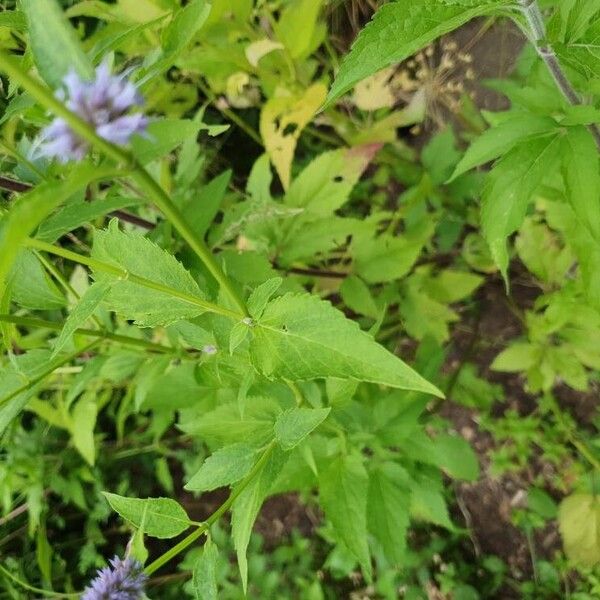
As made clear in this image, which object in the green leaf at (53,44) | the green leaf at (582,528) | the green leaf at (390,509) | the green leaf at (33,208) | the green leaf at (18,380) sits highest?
the green leaf at (53,44)

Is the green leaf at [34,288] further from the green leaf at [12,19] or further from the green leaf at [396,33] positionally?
the green leaf at [396,33]

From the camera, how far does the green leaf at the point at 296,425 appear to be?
0.83 meters

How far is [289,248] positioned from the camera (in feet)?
5.02

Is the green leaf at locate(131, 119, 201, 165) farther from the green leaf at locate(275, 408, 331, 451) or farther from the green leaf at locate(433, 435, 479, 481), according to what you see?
the green leaf at locate(433, 435, 479, 481)

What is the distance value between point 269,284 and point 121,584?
0.40 meters

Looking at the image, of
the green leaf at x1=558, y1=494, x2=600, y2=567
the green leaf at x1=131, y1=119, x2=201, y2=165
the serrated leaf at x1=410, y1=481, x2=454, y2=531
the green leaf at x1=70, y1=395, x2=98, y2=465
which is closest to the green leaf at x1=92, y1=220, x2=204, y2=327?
the green leaf at x1=131, y1=119, x2=201, y2=165

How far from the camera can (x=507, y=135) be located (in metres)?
1.05

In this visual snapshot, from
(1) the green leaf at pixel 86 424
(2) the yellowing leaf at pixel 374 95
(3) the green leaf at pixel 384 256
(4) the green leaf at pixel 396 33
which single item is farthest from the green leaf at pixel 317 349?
(2) the yellowing leaf at pixel 374 95

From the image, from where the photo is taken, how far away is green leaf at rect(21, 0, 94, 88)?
52 centimetres

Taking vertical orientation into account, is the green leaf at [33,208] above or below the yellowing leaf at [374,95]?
above

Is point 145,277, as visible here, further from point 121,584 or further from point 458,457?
point 458,457

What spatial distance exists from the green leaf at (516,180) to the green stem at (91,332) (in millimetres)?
632

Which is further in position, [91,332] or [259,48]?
[259,48]

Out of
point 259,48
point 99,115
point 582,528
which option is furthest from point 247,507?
point 582,528
